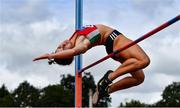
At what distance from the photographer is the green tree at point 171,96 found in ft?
156

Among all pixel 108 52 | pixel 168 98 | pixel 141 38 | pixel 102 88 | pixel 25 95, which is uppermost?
pixel 25 95

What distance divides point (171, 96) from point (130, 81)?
4205cm

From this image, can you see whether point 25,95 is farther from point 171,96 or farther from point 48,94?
point 171,96

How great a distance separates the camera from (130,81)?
7043 mm

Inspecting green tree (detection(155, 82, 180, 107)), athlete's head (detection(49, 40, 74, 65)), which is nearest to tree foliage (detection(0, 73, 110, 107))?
green tree (detection(155, 82, 180, 107))

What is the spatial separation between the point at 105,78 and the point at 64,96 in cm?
4581

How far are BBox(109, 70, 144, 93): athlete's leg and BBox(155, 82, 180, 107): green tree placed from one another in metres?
39.4

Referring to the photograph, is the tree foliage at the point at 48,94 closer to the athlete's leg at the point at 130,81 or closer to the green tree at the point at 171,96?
the green tree at the point at 171,96

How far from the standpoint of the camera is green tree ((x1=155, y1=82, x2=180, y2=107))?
1868 inches

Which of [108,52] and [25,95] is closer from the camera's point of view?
[108,52]

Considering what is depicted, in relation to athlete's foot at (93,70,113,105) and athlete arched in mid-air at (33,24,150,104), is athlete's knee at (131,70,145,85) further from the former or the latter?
athlete's foot at (93,70,113,105)

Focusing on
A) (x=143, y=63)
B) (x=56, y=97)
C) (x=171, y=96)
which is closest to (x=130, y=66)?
(x=143, y=63)

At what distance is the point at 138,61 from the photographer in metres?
6.69

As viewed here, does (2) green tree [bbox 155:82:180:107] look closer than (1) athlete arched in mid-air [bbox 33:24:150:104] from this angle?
No
